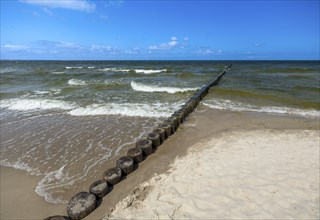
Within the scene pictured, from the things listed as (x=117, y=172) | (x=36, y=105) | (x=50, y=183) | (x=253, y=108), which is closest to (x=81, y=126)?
(x=50, y=183)

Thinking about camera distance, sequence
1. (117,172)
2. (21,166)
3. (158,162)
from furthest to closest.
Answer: (21,166)
(158,162)
(117,172)

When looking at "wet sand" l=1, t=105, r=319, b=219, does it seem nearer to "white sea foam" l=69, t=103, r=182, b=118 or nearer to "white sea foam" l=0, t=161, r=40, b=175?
"white sea foam" l=0, t=161, r=40, b=175

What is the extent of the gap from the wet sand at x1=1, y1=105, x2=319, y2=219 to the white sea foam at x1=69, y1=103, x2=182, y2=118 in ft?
4.77

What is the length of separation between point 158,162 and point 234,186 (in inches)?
73.8

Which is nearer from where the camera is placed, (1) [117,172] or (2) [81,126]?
(1) [117,172]

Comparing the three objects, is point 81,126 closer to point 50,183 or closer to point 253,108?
point 50,183

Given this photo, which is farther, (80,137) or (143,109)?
(143,109)

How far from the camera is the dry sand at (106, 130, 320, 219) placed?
3553 millimetres

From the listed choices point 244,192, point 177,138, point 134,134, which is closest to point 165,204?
point 244,192

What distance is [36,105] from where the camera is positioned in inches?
460

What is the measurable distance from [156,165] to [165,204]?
5.13 feet

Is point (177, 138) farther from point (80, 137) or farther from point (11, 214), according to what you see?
point (11, 214)

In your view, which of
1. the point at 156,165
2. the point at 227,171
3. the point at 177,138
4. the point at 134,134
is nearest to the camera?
the point at 227,171

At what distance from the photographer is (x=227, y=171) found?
4.71 m
